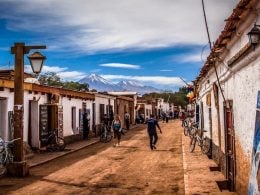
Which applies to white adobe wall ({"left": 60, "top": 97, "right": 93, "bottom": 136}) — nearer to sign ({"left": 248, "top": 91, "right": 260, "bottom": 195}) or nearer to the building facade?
the building facade

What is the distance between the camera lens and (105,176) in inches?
456

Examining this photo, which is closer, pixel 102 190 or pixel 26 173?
pixel 102 190

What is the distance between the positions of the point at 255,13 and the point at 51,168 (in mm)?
9360

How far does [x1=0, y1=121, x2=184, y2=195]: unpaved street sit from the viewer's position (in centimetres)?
974

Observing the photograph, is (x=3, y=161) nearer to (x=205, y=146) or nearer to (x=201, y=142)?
(x=205, y=146)

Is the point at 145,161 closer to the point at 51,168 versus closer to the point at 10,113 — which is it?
the point at 51,168

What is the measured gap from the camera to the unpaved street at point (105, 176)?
32.0 ft

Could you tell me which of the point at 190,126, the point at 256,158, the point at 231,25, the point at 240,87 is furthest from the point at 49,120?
the point at 256,158

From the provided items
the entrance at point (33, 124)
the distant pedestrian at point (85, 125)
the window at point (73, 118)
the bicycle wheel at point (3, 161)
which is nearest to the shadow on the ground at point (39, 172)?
the bicycle wheel at point (3, 161)

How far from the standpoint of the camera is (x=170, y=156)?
1619 cm

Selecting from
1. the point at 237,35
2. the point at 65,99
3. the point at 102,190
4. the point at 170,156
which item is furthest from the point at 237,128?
the point at 65,99

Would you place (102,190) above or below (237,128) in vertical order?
below

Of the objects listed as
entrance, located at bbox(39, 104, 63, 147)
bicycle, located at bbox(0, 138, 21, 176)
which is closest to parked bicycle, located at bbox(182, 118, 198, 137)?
entrance, located at bbox(39, 104, 63, 147)

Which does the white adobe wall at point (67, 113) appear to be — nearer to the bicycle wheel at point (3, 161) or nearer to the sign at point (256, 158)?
the bicycle wheel at point (3, 161)
